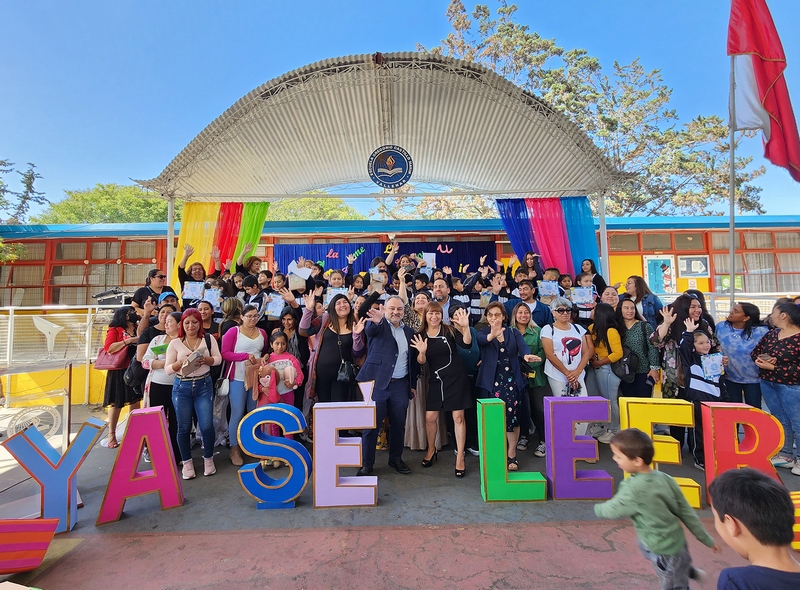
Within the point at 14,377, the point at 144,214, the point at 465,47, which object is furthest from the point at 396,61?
the point at 144,214

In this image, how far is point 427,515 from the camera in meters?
3.32

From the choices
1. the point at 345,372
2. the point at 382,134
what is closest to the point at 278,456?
the point at 345,372

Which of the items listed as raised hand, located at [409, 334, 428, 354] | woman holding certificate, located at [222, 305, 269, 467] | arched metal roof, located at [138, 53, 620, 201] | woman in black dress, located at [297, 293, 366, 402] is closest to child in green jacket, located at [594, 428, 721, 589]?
raised hand, located at [409, 334, 428, 354]

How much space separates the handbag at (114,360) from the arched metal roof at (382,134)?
426cm

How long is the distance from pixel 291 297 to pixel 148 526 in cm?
273

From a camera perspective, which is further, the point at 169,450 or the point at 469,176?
the point at 469,176

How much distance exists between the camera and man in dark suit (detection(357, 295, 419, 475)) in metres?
3.99

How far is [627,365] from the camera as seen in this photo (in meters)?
4.64

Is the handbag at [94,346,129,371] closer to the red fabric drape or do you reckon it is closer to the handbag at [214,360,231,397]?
the handbag at [214,360,231,397]

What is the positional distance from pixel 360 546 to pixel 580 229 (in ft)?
24.9

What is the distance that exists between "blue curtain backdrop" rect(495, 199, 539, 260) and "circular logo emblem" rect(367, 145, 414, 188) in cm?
220

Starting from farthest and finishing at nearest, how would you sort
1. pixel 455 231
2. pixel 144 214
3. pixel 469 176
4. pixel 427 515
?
pixel 144 214 < pixel 455 231 < pixel 469 176 < pixel 427 515

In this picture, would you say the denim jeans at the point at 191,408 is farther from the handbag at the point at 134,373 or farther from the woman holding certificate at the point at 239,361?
the handbag at the point at 134,373

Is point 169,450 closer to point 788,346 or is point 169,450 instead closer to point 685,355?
point 685,355
